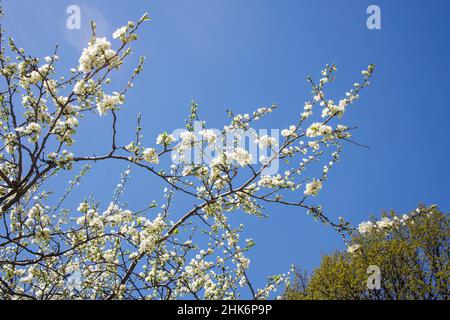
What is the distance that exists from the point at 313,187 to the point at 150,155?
2.27 meters

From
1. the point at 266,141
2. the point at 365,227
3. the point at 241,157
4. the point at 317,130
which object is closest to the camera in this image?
the point at 365,227

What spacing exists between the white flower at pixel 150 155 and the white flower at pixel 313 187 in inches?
82.8

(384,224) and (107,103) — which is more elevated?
(107,103)

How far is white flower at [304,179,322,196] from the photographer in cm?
527

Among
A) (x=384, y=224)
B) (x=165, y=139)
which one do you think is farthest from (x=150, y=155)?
(x=384, y=224)

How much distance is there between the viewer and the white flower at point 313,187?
527 cm

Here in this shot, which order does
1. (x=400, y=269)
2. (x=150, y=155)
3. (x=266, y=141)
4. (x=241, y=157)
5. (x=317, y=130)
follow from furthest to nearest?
A: (x=400, y=269), (x=266, y=141), (x=317, y=130), (x=241, y=157), (x=150, y=155)

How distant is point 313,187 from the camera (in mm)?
5289

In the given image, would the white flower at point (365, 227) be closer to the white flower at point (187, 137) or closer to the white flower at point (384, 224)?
the white flower at point (384, 224)

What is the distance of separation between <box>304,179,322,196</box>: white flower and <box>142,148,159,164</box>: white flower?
6.90 feet

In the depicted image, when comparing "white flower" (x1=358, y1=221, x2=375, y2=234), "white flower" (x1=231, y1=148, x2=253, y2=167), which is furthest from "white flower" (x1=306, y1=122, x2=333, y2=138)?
"white flower" (x1=358, y1=221, x2=375, y2=234)

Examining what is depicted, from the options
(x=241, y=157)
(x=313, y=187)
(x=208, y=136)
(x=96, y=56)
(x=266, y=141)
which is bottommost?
(x=313, y=187)

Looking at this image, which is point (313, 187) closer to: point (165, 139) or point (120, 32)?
point (165, 139)
